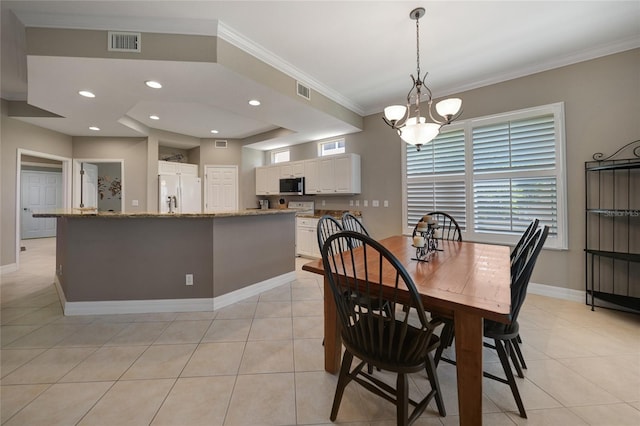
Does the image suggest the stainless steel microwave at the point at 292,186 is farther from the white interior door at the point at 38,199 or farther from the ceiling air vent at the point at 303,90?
the white interior door at the point at 38,199

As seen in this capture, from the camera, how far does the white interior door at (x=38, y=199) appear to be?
290 inches

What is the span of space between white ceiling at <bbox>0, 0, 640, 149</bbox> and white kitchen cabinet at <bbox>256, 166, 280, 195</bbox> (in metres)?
2.11

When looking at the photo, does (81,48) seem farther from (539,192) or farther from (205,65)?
(539,192)

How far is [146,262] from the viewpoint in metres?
2.67

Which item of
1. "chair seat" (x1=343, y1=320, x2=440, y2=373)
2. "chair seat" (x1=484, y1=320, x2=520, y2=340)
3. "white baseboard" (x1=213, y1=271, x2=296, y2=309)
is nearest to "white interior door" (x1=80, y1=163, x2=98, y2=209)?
"white baseboard" (x1=213, y1=271, x2=296, y2=309)

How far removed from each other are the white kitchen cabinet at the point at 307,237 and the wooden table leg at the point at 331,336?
125 inches

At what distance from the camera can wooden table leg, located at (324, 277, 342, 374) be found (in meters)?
1.69

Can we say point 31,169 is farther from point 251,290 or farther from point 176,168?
point 251,290

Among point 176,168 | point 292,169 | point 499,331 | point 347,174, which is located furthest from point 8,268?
point 499,331

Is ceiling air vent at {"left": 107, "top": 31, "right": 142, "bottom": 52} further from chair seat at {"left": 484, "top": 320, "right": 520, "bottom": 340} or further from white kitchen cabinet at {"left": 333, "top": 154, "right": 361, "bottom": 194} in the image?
chair seat at {"left": 484, "top": 320, "right": 520, "bottom": 340}

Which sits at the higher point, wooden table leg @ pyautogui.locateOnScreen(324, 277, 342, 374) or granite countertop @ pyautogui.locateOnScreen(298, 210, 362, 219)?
granite countertop @ pyautogui.locateOnScreen(298, 210, 362, 219)

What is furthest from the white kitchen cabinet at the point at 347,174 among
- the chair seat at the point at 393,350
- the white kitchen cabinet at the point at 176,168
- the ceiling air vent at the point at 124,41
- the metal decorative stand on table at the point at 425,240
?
the white kitchen cabinet at the point at 176,168

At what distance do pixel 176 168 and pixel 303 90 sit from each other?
4.14 metres

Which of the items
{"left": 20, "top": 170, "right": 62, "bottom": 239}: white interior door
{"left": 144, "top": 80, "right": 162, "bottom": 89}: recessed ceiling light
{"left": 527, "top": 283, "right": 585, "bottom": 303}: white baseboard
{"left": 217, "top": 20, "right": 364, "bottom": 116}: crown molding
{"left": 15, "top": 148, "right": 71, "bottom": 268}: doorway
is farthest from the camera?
{"left": 20, "top": 170, "right": 62, "bottom": 239}: white interior door
